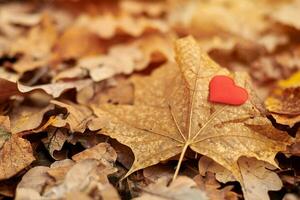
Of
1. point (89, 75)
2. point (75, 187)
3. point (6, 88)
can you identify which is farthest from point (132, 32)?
point (75, 187)

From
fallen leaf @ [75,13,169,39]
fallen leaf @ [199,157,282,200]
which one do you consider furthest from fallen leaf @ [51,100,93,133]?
fallen leaf @ [75,13,169,39]

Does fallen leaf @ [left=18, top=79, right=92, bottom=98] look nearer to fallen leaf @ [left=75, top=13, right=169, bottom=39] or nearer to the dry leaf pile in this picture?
the dry leaf pile

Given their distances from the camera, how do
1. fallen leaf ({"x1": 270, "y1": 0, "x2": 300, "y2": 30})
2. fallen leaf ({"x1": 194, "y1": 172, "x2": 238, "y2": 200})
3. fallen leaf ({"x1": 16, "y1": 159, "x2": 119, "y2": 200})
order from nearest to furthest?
1. fallen leaf ({"x1": 16, "y1": 159, "x2": 119, "y2": 200})
2. fallen leaf ({"x1": 194, "y1": 172, "x2": 238, "y2": 200})
3. fallen leaf ({"x1": 270, "y1": 0, "x2": 300, "y2": 30})

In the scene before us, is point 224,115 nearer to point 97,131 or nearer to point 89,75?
point 97,131

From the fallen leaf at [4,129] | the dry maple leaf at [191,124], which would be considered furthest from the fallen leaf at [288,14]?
the fallen leaf at [4,129]

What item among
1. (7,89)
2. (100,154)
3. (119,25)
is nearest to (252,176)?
(100,154)

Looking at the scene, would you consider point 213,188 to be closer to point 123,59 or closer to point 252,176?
point 252,176
